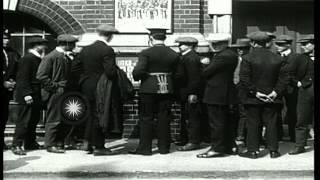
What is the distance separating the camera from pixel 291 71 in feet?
28.5

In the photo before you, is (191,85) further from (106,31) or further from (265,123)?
(106,31)

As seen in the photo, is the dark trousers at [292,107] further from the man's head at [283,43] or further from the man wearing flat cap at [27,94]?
the man wearing flat cap at [27,94]

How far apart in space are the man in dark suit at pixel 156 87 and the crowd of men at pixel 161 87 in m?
0.01

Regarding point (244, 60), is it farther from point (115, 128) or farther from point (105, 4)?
point (105, 4)

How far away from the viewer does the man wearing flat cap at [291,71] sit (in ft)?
28.5

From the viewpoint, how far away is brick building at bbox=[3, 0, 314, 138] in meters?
9.95

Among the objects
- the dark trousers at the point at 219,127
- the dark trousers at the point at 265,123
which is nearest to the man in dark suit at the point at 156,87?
the dark trousers at the point at 219,127

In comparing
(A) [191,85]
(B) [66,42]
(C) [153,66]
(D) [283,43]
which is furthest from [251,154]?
(B) [66,42]

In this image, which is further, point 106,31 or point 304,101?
point 304,101

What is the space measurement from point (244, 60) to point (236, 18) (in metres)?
2.67

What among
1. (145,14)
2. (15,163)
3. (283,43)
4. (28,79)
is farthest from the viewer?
(145,14)

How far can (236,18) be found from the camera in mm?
10695

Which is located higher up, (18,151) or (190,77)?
(190,77)

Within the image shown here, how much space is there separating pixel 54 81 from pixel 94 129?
2.89 feet
